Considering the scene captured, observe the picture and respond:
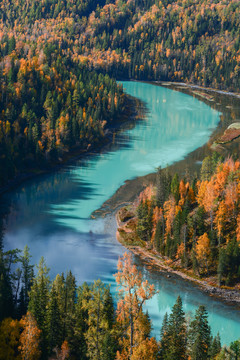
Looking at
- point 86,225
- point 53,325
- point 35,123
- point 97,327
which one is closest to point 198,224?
point 86,225

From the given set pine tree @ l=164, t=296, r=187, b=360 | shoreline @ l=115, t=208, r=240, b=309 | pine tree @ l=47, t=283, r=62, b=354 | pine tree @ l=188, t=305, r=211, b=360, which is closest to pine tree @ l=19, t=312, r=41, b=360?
pine tree @ l=47, t=283, r=62, b=354

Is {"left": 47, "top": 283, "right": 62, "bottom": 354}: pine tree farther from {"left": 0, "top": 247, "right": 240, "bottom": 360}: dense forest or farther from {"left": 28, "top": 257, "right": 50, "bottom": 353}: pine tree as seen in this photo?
{"left": 28, "top": 257, "right": 50, "bottom": 353}: pine tree

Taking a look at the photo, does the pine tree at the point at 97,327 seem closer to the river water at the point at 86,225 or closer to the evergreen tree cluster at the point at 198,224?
the river water at the point at 86,225

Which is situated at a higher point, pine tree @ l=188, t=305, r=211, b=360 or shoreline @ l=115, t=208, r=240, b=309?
pine tree @ l=188, t=305, r=211, b=360

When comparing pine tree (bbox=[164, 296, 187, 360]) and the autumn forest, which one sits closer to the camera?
pine tree (bbox=[164, 296, 187, 360])

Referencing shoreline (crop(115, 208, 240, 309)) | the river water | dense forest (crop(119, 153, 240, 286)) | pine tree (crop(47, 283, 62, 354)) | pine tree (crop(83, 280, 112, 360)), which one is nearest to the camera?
pine tree (crop(83, 280, 112, 360))

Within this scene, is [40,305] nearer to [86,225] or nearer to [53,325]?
[53,325]

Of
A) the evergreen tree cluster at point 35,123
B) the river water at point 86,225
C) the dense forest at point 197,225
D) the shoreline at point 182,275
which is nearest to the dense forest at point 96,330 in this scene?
the river water at point 86,225
